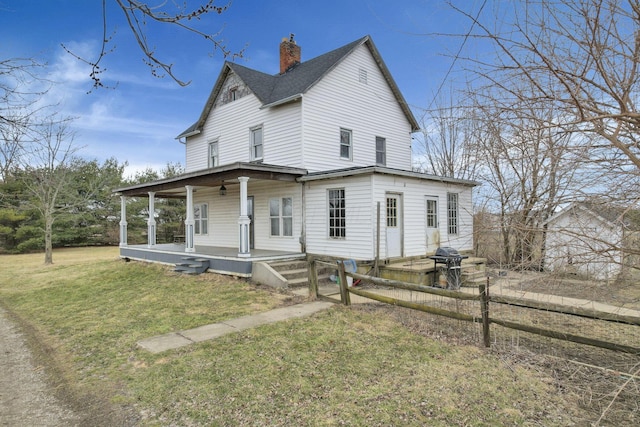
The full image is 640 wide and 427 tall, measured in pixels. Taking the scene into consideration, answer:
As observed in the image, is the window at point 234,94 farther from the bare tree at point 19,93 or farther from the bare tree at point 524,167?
the bare tree at point 524,167

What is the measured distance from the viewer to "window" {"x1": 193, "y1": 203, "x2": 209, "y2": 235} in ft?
57.9

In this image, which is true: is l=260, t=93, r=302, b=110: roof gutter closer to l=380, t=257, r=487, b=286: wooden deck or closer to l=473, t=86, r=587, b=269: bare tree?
l=380, t=257, r=487, b=286: wooden deck

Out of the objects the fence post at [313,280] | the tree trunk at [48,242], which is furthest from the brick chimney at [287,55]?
the tree trunk at [48,242]

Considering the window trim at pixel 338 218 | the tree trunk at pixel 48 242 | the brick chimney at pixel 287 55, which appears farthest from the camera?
the tree trunk at pixel 48 242

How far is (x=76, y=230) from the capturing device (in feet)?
97.6

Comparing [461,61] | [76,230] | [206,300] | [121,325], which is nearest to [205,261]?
[206,300]

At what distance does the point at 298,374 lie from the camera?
4.52 m

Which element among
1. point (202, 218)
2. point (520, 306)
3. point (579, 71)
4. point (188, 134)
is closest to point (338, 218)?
point (520, 306)

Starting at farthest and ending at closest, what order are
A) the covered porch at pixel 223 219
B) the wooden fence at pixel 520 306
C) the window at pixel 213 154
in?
1. the window at pixel 213 154
2. the covered porch at pixel 223 219
3. the wooden fence at pixel 520 306

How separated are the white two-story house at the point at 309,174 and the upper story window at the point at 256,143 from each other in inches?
1.7

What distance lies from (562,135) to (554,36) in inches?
28.2

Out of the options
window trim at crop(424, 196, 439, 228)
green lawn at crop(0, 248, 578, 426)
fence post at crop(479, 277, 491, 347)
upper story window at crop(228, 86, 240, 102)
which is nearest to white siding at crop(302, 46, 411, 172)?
window trim at crop(424, 196, 439, 228)

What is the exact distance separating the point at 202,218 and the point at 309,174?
7909 mm

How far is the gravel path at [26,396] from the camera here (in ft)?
12.3
